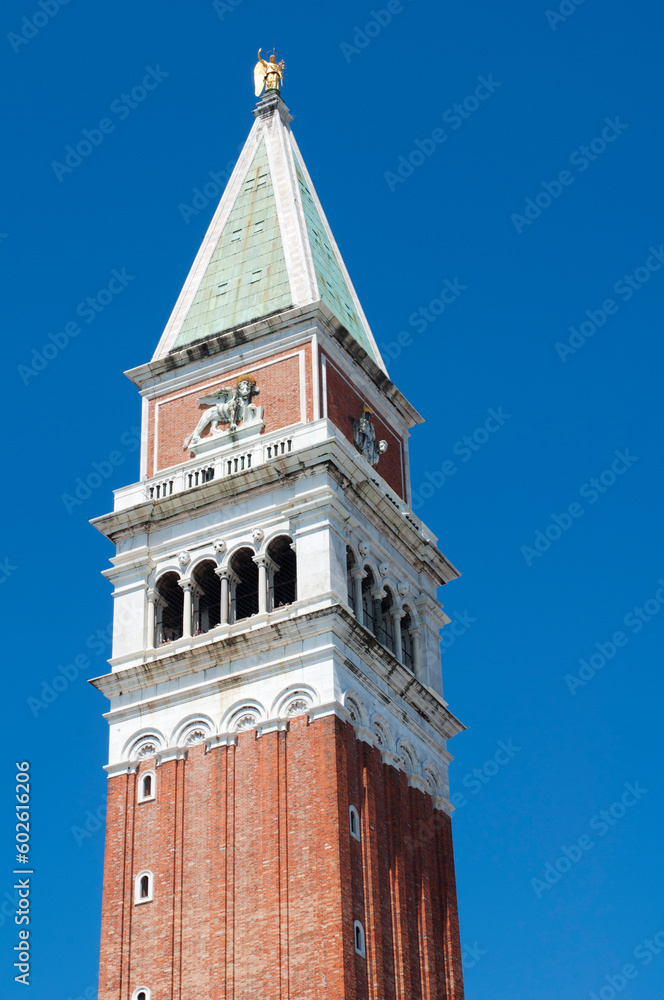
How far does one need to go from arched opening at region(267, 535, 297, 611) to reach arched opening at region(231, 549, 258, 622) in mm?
920

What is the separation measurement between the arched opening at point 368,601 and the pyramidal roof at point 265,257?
12.1 m

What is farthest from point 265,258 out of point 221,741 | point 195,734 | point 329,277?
point 221,741

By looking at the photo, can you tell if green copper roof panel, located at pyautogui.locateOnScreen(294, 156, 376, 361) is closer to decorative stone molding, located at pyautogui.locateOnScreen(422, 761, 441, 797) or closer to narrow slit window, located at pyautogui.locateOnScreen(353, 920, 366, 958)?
decorative stone molding, located at pyautogui.locateOnScreen(422, 761, 441, 797)

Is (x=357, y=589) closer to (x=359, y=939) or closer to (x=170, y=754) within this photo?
(x=170, y=754)

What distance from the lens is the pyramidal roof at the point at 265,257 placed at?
80.2 meters

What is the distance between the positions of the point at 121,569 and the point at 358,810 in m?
14.7

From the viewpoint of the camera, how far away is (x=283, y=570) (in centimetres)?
7238

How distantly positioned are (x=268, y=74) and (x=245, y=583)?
104 feet

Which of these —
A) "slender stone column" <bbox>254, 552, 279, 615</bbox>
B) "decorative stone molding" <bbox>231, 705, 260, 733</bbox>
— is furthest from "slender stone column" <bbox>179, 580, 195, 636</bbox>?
"decorative stone molding" <bbox>231, 705, 260, 733</bbox>

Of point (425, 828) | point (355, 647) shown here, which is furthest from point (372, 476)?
point (425, 828)

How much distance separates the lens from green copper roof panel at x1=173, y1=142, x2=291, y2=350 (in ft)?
262

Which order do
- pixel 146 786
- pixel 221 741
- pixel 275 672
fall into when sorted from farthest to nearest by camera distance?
pixel 146 786 < pixel 275 672 < pixel 221 741

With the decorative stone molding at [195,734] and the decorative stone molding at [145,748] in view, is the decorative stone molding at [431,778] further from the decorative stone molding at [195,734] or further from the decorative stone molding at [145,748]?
the decorative stone molding at [145,748]

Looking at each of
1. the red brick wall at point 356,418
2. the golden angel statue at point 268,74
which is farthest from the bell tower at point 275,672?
the golden angel statue at point 268,74
